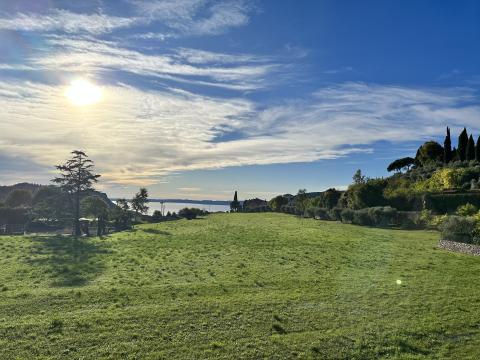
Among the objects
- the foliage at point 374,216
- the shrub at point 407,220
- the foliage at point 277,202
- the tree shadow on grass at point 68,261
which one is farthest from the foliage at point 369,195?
the tree shadow on grass at point 68,261

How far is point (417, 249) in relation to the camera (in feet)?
97.0

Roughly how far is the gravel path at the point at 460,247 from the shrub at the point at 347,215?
26002 mm

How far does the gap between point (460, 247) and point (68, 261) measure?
30.4 metres

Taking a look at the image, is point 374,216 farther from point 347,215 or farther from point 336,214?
point 336,214

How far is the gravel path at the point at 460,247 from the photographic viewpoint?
26794mm

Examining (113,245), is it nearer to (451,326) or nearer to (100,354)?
(100,354)

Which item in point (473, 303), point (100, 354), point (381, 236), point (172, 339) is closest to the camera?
point (100, 354)

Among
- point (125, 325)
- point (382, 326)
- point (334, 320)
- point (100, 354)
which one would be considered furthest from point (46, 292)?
point (382, 326)

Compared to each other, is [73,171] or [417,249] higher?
[73,171]

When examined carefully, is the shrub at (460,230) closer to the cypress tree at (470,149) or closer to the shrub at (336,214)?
the shrub at (336,214)

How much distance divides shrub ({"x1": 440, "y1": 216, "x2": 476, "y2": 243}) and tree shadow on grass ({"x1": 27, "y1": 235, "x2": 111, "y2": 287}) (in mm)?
28985

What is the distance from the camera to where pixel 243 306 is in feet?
49.8

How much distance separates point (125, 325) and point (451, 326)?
11.9 metres

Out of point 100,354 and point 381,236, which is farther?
point 381,236
